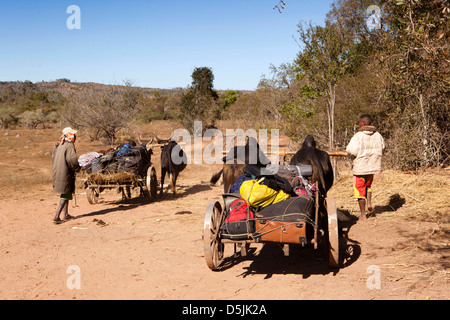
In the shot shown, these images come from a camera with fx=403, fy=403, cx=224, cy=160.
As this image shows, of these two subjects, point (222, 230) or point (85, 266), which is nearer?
point (222, 230)

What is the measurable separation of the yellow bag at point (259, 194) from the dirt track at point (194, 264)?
98 cm

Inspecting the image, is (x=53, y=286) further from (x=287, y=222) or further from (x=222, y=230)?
(x=287, y=222)

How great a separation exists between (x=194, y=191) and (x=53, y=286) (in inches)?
310

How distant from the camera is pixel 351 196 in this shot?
884 cm

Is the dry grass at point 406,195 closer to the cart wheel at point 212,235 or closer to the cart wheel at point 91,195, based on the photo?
the cart wheel at point 212,235

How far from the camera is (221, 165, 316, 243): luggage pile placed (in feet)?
15.2

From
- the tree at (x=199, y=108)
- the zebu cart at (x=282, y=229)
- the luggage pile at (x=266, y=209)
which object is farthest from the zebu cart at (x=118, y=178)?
the tree at (x=199, y=108)

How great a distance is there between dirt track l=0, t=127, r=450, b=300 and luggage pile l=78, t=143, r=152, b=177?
5.32ft

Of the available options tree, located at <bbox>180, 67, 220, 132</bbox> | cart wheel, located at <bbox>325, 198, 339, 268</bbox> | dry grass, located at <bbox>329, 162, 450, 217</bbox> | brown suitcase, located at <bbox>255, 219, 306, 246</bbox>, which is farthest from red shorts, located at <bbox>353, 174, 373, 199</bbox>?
tree, located at <bbox>180, 67, 220, 132</bbox>

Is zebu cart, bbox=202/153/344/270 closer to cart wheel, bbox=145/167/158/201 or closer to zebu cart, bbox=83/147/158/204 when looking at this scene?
zebu cart, bbox=83/147/158/204

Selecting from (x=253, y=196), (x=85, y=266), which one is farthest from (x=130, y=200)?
(x=253, y=196)

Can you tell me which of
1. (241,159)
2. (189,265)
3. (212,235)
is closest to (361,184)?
(241,159)

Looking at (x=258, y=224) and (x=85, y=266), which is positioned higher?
(x=258, y=224)
